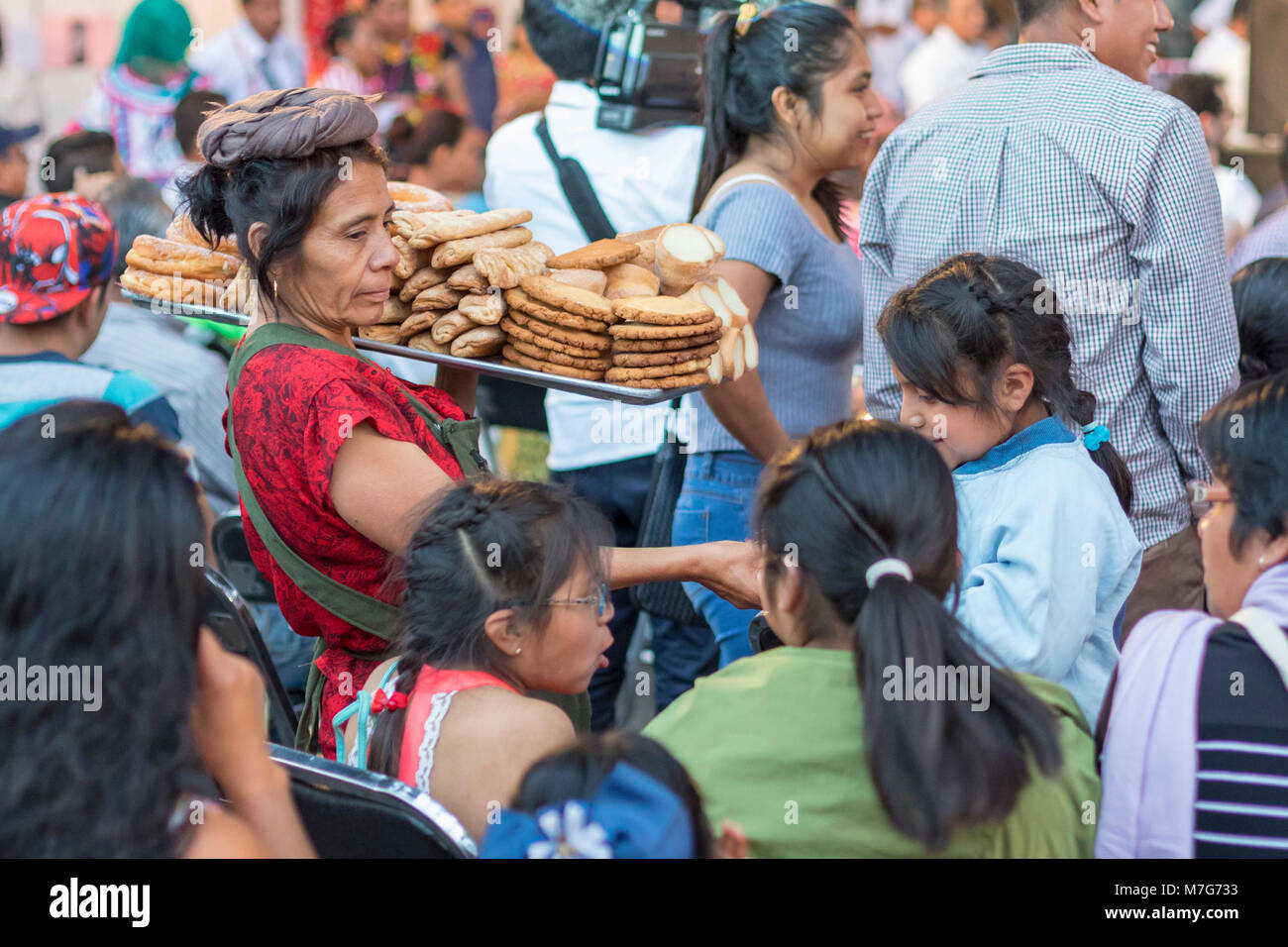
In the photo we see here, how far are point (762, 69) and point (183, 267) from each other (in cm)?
122

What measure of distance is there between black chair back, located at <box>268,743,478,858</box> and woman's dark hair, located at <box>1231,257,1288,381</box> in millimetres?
2090

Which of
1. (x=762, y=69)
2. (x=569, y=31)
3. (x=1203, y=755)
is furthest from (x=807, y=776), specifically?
(x=569, y=31)

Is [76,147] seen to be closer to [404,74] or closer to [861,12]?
[404,74]

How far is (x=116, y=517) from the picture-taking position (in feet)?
3.80

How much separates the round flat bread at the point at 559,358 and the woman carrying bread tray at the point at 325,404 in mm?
172

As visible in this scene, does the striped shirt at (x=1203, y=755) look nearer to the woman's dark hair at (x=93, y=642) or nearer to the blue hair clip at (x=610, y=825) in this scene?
the blue hair clip at (x=610, y=825)

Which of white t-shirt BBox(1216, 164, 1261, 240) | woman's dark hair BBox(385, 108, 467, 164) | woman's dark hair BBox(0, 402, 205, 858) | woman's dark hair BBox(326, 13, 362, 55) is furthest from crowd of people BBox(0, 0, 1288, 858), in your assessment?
woman's dark hair BBox(326, 13, 362, 55)

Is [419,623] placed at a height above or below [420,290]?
below

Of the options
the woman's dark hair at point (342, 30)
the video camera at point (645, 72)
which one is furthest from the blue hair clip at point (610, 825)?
the woman's dark hair at point (342, 30)

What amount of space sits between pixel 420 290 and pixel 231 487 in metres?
1.69

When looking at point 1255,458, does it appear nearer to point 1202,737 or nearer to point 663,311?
point 1202,737

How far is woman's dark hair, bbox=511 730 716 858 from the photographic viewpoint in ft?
3.93

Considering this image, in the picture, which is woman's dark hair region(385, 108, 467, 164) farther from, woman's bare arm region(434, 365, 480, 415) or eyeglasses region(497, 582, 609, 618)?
eyeglasses region(497, 582, 609, 618)
